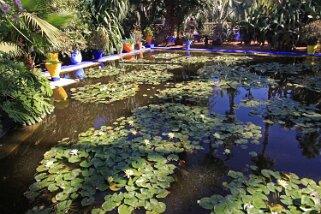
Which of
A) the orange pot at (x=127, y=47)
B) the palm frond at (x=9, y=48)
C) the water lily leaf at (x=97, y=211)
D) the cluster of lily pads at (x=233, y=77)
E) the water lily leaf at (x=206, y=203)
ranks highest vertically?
the palm frond at (x=9, y=48)

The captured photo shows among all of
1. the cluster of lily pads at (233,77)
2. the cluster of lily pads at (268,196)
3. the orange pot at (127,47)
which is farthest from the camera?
the orange pot at (127,47)

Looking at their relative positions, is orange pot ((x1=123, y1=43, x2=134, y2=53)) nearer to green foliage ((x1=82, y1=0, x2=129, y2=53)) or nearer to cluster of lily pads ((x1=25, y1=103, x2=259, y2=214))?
green foliage ((x1=82, y1=0, x2=129, y2=53))

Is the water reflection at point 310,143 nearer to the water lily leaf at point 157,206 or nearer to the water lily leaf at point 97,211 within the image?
the water lily leaf at point 157,206

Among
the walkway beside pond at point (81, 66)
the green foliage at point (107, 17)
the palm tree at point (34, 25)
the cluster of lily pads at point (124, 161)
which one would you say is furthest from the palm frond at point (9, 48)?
the green foliage at point (107, 17)

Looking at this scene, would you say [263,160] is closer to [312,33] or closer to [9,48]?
[9,48]

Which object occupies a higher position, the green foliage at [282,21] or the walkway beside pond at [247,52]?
the green foliage at [282,21]

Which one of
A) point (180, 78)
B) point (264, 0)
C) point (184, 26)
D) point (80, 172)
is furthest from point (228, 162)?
point (184, 26)

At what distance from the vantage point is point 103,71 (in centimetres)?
768

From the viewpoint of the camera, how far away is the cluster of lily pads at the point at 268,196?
2.11m

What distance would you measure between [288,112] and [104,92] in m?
3.51

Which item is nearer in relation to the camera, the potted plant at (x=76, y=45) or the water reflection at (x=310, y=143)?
the water reflection at (x=310, y=143)

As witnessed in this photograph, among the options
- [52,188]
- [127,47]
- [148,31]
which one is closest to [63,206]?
[52,188]

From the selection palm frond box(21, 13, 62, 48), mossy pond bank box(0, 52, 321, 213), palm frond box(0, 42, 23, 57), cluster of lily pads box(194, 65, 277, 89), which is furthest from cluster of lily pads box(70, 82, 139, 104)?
cluster of lily pads box(194, 65, 277, 89)

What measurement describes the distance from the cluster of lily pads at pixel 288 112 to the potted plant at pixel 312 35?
6.59m
